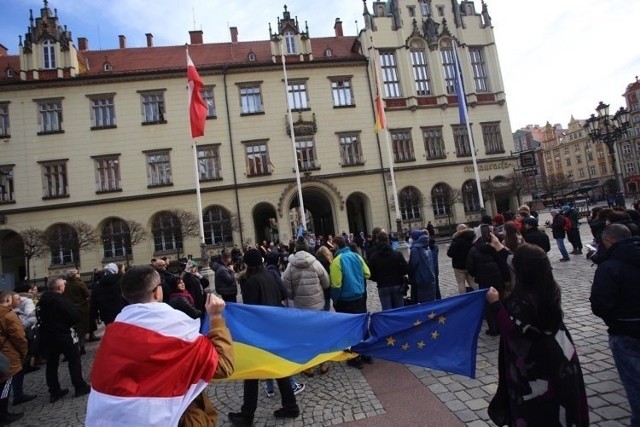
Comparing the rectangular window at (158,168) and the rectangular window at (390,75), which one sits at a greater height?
the rectangular window at (390,75)

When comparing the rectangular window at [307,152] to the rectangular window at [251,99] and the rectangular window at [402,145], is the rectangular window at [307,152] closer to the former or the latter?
the rectangular window at [251,99]

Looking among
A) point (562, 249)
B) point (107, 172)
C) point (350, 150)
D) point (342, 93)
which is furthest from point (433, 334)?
point (107, 172)

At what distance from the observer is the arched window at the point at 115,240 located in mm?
23984

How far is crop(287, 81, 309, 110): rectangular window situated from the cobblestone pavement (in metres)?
23.2

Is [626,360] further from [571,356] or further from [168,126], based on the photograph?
[168,126]

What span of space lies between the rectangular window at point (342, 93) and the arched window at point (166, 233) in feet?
47.5

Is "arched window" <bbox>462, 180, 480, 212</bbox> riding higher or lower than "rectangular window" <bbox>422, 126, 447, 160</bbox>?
lower

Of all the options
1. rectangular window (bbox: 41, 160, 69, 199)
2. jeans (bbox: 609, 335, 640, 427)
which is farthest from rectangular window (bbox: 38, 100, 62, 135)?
jeans (bbox: 609, 335, 640, 427)

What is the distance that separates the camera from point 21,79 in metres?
24.3

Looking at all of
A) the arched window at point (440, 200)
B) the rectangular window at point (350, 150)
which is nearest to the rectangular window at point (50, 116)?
the rectangular window at point (350, 150)

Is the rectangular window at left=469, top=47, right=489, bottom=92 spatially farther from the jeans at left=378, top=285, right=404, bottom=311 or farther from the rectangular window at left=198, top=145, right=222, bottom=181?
the jeans at left=378, top=285, right=404, bottom=311

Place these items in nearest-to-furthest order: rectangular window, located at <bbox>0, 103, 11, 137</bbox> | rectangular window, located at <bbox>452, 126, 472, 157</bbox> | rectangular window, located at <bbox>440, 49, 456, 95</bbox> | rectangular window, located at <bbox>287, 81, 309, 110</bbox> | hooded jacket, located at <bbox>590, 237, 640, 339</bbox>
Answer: hooded jacket, located at <bbox>590, 237, 640, 339</bbox> → rectangular window, located at <bbox>0, 103, 11, 137</bbox> → rectangular window, located at <bbox>287, 81, 309, 110</bbox> → rectangular window, located at <bbox>452, 126, 472, 157</bbox> → rectangular window, located at <bbox>440, 49, 456, 95</bbox>

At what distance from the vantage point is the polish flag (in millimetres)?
1973

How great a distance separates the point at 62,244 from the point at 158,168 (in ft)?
24.4
